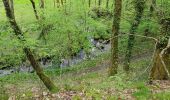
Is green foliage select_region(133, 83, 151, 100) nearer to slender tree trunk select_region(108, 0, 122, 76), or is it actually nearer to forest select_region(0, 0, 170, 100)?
forest select_region(0, 0, 170, 100)

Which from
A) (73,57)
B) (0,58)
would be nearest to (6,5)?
(0,58)

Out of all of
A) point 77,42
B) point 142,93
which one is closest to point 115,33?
point 142,93

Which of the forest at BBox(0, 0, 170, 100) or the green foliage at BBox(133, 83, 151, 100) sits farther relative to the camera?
the forest at BBox(0, 0, 170, 100)

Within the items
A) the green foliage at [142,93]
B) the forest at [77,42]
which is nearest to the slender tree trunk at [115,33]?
the forest at [77,42]

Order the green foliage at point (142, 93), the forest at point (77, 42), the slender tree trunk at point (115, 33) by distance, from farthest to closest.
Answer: the forest at point (77, 42)
the slender tree trunk at point (115, 33)
the green foliage at point (142, 93)

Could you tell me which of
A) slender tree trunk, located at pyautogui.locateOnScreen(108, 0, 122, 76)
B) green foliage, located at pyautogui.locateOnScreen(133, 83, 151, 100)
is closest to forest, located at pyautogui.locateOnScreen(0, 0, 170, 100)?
slender tree trunk, located at pyautogui.locateOnScreen(108, 0, 122, 76)

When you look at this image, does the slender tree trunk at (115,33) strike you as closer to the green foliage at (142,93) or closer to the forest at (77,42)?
the forest at (77,42)

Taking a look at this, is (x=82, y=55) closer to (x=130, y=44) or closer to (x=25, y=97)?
(x=130, y=44)

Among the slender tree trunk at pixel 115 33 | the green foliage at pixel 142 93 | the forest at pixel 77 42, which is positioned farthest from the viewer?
the forest at pixel 77 42

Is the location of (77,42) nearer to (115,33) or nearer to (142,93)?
(115,33)

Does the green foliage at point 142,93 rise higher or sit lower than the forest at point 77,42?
higher

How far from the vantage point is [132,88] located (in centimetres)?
1203

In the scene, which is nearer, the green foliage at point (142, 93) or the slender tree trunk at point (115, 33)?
the green foliage at point (142, 93)

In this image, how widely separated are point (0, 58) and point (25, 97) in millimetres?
16965
